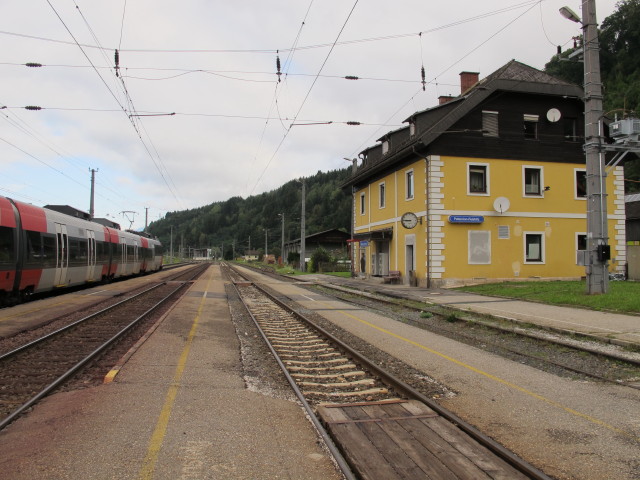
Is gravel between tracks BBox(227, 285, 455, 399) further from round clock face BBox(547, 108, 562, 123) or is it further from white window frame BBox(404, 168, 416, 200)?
round clock face BBox(547, 108, 562, 123)

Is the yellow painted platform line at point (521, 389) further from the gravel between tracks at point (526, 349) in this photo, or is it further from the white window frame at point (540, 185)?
the white window frame at point (540, 185)

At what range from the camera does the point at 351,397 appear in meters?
6.11

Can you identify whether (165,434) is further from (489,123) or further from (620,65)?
(620,65)

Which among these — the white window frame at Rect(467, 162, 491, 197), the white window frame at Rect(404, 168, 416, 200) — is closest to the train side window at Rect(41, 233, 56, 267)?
the white window frame at Rect(404, 168, 416, 200)

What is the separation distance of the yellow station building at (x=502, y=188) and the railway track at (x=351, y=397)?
1531 cm

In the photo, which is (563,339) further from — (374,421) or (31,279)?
(31,279)

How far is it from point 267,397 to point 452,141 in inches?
831

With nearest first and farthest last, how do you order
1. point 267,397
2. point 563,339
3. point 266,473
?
point 266,473 → point 267,397 → point 563,339

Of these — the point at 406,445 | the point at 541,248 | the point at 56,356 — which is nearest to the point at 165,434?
the point at 406,445

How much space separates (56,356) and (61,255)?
1136 cm

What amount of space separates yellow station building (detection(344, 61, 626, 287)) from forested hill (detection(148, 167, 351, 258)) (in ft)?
162

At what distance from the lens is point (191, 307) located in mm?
16000

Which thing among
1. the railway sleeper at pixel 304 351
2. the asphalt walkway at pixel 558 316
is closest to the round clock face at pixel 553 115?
the asphalt walkway at pixel 558 316

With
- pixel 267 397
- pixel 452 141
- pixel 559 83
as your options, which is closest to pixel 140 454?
pixel 267 397
